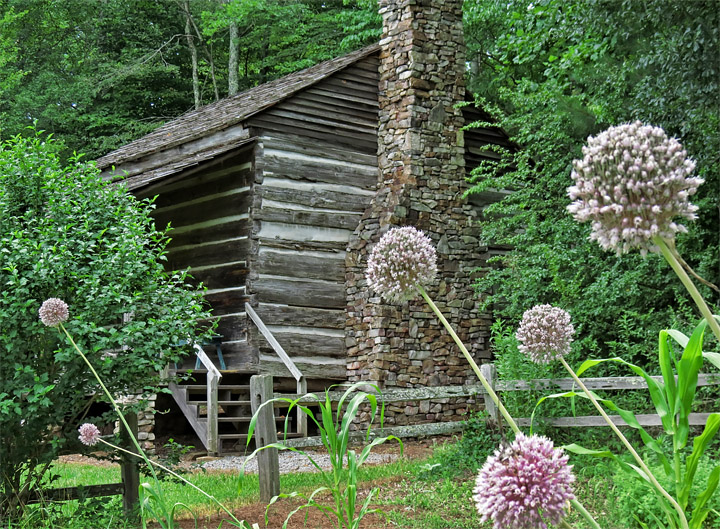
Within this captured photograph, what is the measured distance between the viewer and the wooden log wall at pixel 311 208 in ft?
39.7

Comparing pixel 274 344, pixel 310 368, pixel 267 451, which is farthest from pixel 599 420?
pixel 310 368

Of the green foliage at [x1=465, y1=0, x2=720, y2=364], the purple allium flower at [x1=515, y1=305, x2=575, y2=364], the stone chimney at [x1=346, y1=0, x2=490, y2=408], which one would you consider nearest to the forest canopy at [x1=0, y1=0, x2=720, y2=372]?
the green foliage at [x1=465, y1=0, x2=720, y2=364]

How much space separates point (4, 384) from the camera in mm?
5684

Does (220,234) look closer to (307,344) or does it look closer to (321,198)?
(321,198)

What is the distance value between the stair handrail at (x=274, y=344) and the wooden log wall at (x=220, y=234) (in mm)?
216

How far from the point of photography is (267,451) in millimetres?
6824

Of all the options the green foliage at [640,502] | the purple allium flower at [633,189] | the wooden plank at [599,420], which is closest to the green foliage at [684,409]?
the purple allium flower at [633,189]

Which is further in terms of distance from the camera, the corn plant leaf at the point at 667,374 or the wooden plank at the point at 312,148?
the wooden plank at the point at 312,148

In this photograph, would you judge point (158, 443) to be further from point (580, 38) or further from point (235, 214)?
point (580, 38)

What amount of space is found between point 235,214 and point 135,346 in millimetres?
6508

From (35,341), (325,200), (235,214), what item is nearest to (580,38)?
(325,200)

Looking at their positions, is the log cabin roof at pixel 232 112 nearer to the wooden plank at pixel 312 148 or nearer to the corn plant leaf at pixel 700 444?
the wooden plank at pixel 312 148

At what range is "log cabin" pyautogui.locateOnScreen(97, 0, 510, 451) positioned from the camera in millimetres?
12062

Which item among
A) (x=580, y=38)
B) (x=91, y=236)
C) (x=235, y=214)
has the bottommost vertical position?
(x=91, y=236)
